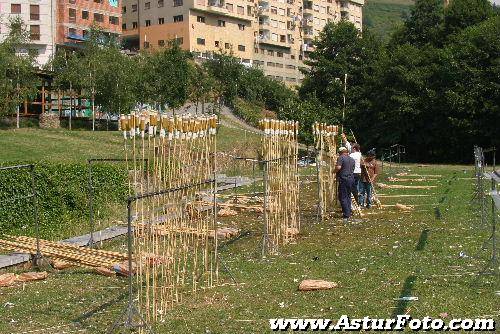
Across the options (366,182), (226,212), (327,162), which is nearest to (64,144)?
(226,212)

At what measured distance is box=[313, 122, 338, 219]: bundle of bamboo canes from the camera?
19694 mm

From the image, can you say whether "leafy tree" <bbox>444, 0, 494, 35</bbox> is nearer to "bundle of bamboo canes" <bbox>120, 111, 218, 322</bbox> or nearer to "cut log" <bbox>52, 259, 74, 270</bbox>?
"bundle of bamboo canes" <bbox>120, 111, 218, 322</bbox>

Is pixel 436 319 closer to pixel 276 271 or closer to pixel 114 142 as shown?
pixel 276 271

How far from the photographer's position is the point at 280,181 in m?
15.5

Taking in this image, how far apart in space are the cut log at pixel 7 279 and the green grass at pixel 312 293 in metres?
0.28

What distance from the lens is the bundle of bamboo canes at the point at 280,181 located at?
1510cm

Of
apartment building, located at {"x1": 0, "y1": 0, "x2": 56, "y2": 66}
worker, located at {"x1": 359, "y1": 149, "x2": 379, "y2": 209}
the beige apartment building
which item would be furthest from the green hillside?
worker, located at {"x1": 359, "y1": 149, "x2": 379, "y2": 209}

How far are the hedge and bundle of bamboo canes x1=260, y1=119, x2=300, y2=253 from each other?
5.01 metres

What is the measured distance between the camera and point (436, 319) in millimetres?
8312

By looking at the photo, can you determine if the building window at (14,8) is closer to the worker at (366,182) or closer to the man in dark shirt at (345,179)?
the worker at (366,182)

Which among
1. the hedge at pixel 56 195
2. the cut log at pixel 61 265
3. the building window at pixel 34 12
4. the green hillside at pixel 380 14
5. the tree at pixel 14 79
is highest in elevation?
the green hillside at pixel 380 14

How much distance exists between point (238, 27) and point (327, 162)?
73.1 meters

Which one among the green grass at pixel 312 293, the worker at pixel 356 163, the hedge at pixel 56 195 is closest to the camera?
the green grass at pixel 312 293

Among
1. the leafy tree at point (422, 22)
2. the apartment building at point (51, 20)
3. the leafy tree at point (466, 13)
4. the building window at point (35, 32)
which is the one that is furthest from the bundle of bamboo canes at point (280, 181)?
the building window at point (35, 32)
